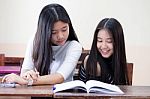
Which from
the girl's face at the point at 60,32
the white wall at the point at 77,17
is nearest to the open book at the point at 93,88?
the girl's face at the point at 60,32

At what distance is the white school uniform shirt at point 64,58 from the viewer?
5.13 feet

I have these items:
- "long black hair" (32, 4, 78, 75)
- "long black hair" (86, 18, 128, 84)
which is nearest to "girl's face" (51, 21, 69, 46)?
"long black hair" (32, 4, 78, 75)

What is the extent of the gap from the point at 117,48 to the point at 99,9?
5.04ft

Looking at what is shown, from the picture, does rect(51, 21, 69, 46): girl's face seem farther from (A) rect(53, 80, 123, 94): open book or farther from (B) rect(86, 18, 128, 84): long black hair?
(A) rect(53, 80, 123, 94): open book

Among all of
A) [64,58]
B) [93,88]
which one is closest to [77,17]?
[64,58]

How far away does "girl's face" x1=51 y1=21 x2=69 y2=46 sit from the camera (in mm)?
1566

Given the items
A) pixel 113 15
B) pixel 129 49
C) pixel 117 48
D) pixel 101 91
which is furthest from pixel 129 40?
pixel 101 91

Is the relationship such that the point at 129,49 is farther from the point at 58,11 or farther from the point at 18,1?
the point at 58,11

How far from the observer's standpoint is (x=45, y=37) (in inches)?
62.2

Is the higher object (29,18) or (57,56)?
(29,18)

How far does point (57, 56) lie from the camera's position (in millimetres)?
1686

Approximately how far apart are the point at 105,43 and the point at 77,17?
1499mm

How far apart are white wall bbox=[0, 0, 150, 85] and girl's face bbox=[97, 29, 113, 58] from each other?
1428 millimetres

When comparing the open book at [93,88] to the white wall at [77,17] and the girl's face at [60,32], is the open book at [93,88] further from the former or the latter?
the white wall at [77,17]
